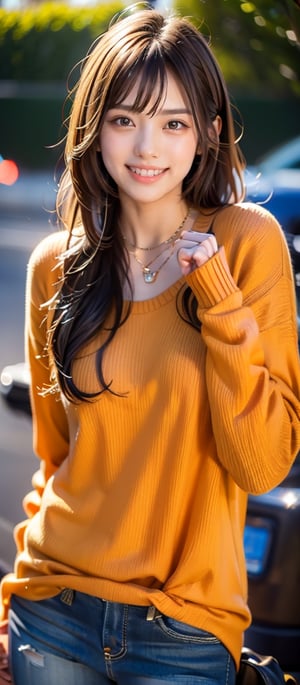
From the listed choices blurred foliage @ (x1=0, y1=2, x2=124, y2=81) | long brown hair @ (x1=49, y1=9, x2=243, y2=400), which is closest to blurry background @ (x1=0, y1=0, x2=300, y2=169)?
blurred foliage @ (x1=0, y1=2, x2=124, y2=81)

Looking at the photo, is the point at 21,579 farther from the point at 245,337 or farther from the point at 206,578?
the point at 245,337

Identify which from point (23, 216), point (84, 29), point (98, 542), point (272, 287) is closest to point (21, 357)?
point (23, 216)

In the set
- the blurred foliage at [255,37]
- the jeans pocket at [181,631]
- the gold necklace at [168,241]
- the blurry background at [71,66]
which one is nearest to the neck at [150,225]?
the gold necklace at [168,241]

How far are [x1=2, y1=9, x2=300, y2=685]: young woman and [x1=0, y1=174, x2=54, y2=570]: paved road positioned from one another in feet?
2.04

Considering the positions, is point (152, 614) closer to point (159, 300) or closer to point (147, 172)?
point (159, 300)

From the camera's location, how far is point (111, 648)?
1460 millimetres

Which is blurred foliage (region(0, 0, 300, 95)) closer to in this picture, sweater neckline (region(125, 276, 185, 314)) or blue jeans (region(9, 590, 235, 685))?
sweater neckline (region(125, 276, 185, 314))

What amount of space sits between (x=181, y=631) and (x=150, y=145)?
2.21 ft

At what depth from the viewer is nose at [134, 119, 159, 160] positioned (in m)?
1.43

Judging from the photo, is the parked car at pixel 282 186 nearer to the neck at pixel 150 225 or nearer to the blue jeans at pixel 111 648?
the neck at pixel 150 225

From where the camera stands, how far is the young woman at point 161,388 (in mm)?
1387

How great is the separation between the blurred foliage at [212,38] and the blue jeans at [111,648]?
0.95 metres

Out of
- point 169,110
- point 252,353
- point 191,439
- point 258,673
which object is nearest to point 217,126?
point 169,110

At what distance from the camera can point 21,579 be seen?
1617 millimetres
